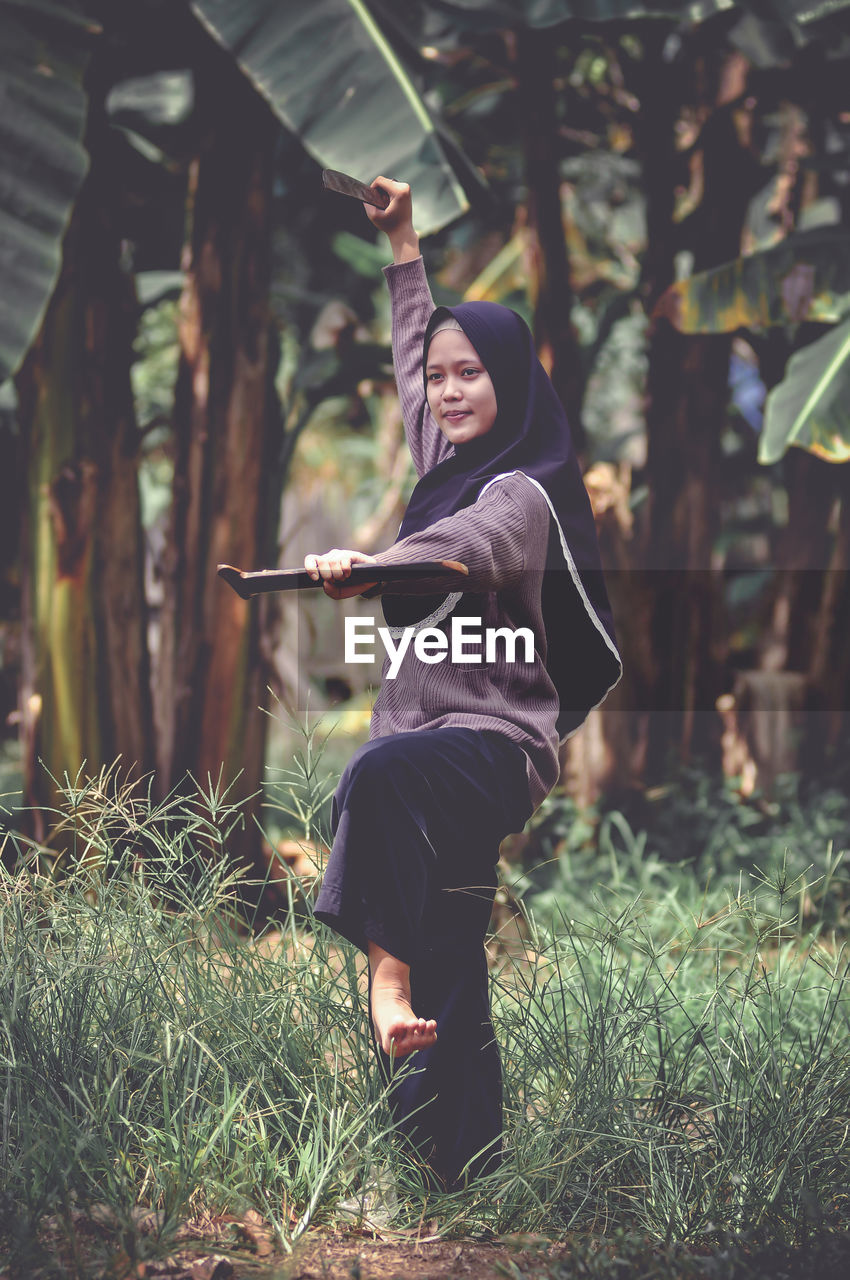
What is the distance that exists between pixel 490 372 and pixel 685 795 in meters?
4.08

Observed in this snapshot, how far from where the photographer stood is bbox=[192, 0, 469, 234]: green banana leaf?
3881 mm

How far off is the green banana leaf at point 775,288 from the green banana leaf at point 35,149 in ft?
8.25

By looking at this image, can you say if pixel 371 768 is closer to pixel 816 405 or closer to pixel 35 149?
pixel 35 149

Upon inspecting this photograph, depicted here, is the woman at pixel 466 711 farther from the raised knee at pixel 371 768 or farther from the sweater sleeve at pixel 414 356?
the sweater sleeve at pixel 414 356

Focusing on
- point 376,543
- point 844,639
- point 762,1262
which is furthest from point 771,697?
point 762,1262

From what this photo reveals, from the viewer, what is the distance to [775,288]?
5.03m

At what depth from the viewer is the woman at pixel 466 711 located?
2.20 metres

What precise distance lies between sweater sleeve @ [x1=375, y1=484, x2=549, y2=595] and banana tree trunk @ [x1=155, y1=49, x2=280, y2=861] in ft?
8.60

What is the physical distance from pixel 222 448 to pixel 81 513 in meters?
0.60

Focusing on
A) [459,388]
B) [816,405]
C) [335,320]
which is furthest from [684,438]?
[459,388]

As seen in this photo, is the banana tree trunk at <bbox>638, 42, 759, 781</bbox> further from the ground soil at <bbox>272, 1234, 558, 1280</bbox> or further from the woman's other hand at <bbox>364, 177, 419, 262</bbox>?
the ground soil at <bbox>272, 1234, 558, 1280</bbox>

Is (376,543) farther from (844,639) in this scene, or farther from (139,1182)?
(139,1182)

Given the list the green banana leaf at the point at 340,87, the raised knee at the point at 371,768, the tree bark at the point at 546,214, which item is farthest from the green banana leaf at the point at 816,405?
the raised knee at the point at 371,768

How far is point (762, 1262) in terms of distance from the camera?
2041mm
